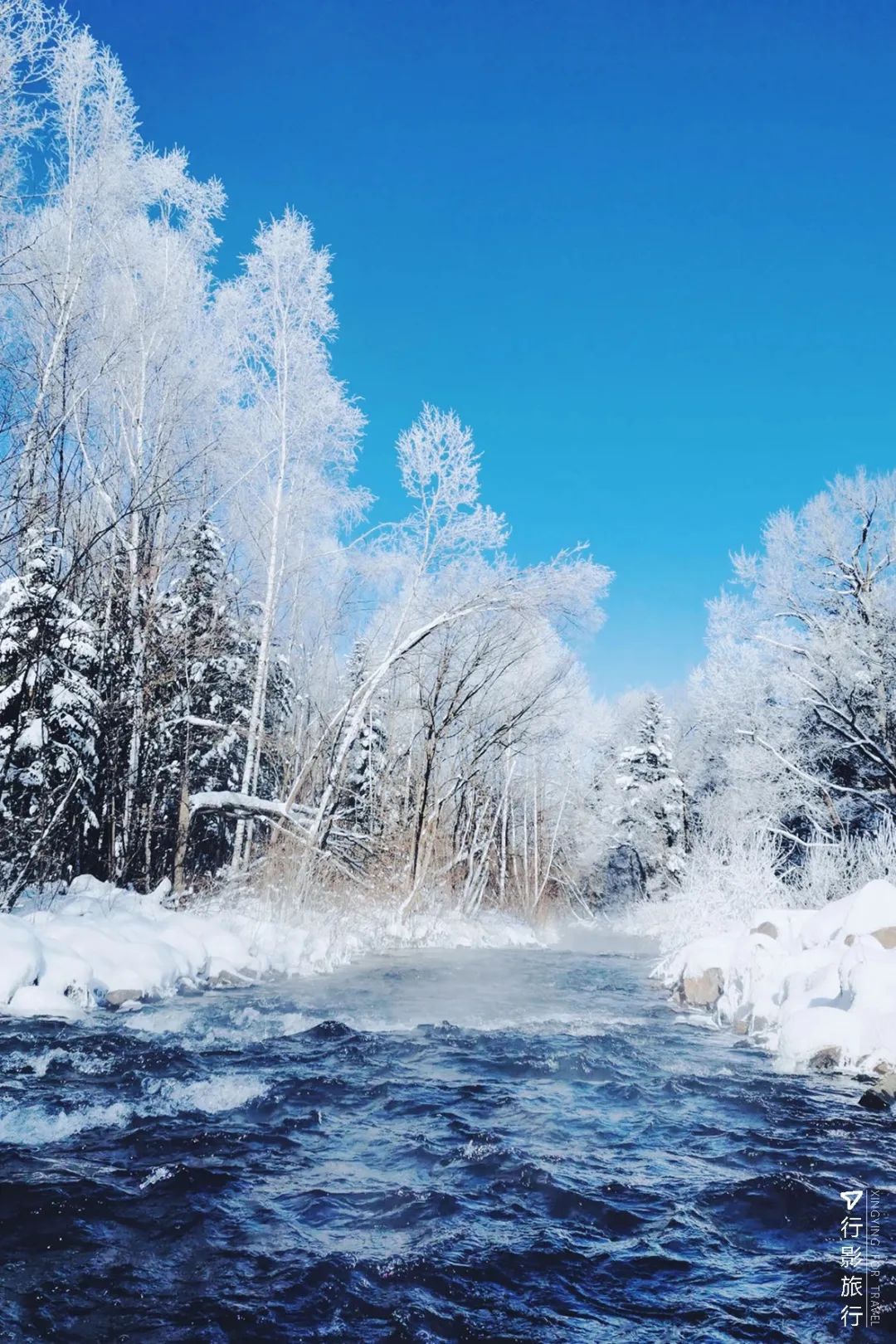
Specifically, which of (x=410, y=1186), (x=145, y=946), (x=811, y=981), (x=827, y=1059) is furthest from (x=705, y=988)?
(x=410, y=1186)

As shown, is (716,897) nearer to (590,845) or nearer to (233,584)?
(233,584)

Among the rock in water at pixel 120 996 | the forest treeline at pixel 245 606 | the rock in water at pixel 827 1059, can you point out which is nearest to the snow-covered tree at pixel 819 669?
the forest treeline at pixel 245 606

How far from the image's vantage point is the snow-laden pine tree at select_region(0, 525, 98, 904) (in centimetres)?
946

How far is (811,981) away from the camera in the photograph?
26.8 ft

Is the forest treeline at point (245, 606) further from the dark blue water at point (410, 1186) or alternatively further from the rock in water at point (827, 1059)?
the rock in water at point (827, 1059)

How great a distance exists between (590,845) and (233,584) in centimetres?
2599

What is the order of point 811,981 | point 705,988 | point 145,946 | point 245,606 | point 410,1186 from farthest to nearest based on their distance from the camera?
1. point 245,606
2. point 705,988
3. point 145,946
4. point 811,981
5. point 410,1186

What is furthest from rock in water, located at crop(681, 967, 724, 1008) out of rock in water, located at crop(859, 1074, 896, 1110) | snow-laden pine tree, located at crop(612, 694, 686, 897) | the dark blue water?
snow-laden pine tree, located at crop(612, 694, 686, 897)

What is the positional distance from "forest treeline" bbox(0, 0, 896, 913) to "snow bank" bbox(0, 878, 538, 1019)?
0.78 metres

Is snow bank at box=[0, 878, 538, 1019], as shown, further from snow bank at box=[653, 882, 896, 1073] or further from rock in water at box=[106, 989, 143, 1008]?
snow bank at box=[653, 882, 896, 1073]

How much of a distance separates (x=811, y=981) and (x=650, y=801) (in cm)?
2867

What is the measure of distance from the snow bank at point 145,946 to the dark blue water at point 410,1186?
633 mm

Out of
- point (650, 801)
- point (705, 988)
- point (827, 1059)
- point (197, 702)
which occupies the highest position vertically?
point (197, 702)

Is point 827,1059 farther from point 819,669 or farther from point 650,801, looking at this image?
point 650,801
